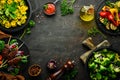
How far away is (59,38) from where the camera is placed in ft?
19.6

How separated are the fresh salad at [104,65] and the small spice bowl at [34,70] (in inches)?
24.7

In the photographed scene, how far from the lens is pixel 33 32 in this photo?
5992mm

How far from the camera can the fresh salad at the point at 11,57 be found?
5.59m

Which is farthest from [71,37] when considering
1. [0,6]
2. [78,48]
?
[0,6]

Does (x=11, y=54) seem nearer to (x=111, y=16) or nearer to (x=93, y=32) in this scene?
(x=93, y=32)

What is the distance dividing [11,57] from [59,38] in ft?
2.34

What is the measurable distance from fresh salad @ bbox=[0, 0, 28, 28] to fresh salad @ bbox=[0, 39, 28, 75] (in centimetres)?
27

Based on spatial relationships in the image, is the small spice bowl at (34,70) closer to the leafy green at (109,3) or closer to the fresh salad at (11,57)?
the fresh salad at (11,57)

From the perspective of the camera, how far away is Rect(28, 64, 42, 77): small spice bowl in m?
5.69

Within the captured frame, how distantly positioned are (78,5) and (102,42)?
610mm

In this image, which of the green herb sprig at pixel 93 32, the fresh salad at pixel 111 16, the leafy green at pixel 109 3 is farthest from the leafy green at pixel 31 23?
the leafy green at pixel 109 3

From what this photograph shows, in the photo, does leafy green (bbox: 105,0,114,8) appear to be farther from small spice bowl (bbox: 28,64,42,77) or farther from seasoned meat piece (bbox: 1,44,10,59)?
seasoned meat piece (bbox: 1,44,10,59)

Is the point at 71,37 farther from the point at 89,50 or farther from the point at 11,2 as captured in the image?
the point at 11,2

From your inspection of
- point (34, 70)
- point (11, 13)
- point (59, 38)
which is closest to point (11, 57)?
point (34, 70)
